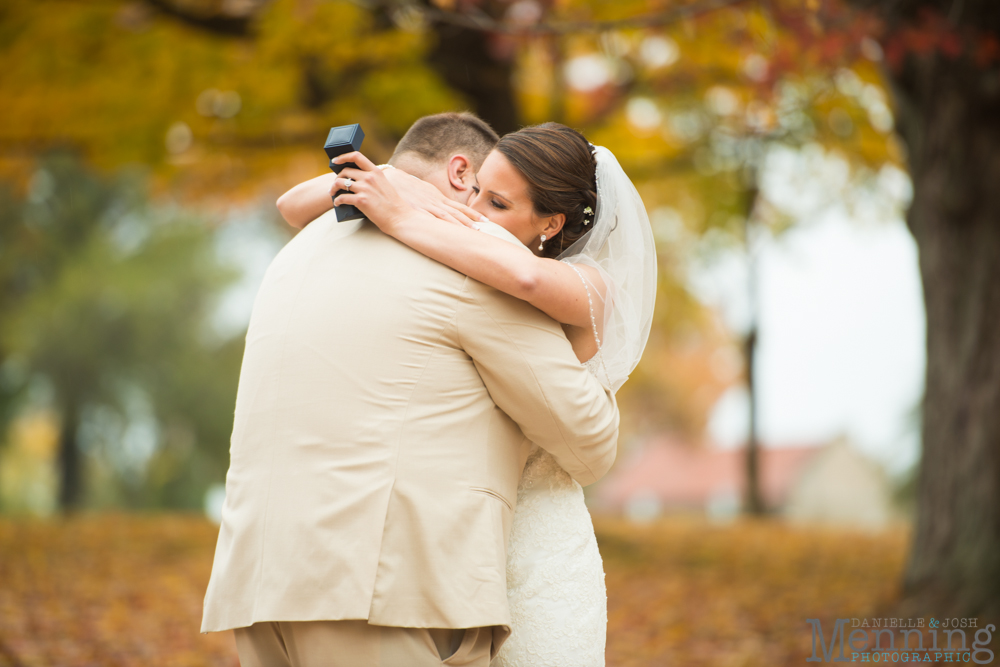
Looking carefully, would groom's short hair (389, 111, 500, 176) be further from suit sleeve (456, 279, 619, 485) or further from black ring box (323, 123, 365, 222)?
suit sleeve (456, 279, 619, 485)

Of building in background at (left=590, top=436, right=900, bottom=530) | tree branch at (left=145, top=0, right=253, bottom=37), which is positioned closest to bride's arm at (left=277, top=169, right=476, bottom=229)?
tree branch at (left=145, top=0, right=253, bottom=37)

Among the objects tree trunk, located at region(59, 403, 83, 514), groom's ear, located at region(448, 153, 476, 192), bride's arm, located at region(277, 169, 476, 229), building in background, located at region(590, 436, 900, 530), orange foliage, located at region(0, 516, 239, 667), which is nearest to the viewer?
bride's arm, located at region(277, 169, 476, 229)

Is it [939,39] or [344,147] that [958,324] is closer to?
[939,39]

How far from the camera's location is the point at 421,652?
6.41ft

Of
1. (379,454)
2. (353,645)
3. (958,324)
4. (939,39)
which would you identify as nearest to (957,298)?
(958,324)

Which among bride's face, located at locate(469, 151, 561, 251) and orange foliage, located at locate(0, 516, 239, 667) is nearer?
bride's face, located at locate(469, 151, 561, 251)

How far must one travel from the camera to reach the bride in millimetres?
2346

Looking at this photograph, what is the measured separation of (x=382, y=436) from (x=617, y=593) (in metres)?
6.58

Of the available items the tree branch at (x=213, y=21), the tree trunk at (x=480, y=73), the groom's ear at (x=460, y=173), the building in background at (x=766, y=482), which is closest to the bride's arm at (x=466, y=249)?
the groom's ear at (x=460, y=173)

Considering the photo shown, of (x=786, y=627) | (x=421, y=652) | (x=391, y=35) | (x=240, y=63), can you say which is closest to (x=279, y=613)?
(x=421, y=652)

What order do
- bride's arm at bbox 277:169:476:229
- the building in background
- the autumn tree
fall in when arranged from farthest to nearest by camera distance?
1. the building in background
2. the autumn tree
3. bride's arm at bbox 277:169:476:229

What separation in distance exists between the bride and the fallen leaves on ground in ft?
12.7

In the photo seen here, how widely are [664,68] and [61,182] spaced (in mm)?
12376

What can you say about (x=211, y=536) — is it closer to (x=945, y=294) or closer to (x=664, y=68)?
(x=664, y=68)
